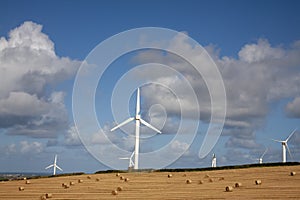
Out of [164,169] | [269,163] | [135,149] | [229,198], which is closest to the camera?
[229,198]

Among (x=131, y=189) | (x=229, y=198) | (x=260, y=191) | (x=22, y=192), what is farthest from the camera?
(x=22, y=192)

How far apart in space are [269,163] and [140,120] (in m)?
28.5

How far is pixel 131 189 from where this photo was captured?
33688mm

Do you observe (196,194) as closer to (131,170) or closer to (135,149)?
(131,170)

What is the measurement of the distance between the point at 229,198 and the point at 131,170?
3346 centimetres

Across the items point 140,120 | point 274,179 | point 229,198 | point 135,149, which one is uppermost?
point 140,120

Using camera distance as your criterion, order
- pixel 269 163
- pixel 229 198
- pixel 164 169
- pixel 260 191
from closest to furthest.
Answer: pixel 229 198 < pixel 260 191 < pixel 269 163 < pixel 164 169

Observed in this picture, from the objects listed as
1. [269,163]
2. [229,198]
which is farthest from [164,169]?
[229,198]

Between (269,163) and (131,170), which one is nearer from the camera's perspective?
(269,163)

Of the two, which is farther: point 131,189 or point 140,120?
point 140,120

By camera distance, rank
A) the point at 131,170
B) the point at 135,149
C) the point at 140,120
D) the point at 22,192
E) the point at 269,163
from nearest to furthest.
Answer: the point at 22,192 < the point at 269,163 < the point at 131,170 < the point at 135,149 < the point at 140,120

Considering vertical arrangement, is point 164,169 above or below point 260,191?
above

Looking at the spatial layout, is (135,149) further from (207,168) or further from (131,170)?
(207,168)

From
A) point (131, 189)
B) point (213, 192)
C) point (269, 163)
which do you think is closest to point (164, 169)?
point (269, 163)
